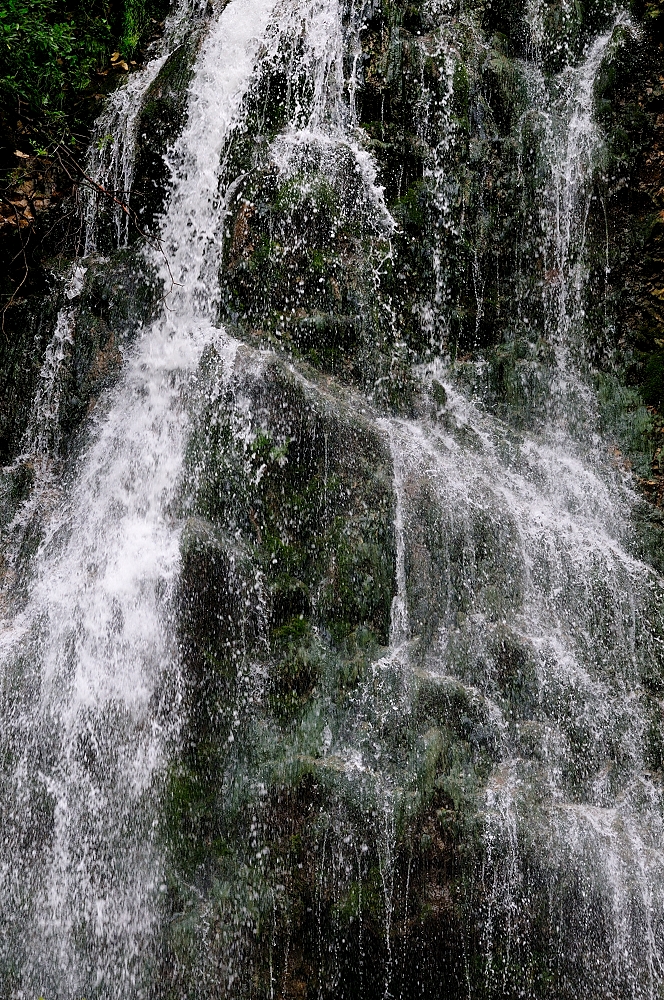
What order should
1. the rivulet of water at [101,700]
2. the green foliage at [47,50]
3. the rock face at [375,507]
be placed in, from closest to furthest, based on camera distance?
the rivulet of water at [101,700] < the rock face at [375,507] < the green foliage at [47,50]

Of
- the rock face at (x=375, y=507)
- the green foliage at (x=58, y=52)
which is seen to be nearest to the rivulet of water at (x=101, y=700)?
the rock face at (x=375, y=507)

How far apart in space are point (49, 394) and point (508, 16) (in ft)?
16.6

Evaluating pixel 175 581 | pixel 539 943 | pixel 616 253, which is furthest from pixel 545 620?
pixel 616 253

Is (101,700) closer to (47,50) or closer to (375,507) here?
(375,507)

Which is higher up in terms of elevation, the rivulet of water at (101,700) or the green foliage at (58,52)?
the green foliage at (58,52)

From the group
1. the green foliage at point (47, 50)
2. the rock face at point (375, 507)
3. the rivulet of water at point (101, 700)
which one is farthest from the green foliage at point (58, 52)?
the rivulet of water at point (101, 700)

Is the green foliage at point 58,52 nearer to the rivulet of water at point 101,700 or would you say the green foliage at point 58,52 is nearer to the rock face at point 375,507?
the rock face at point 375,507

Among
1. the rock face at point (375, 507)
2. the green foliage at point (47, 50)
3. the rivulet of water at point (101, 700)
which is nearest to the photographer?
the rivulet of water at point (101, 700)

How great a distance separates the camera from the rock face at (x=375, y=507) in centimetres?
434

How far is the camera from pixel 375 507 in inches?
210

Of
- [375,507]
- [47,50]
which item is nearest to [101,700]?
[375,507]

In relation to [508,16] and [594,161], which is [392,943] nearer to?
[594,161]

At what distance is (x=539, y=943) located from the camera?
430cm

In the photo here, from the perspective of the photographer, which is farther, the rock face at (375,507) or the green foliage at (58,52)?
the green foliage at (58,52)
